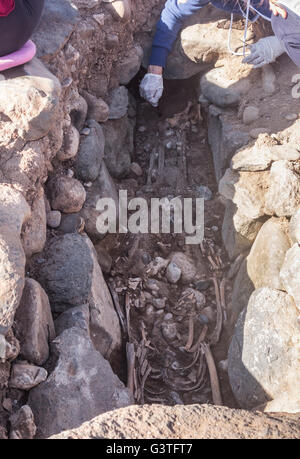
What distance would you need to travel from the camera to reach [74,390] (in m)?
1.92

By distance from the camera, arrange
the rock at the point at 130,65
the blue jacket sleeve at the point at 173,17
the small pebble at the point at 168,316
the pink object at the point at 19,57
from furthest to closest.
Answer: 1. the rock at the point at 130,65
2. the blue jacket sleeve at the point at 173,17
3. the small pebble at the point at 168,316
4. the pink object at the point at 19,57

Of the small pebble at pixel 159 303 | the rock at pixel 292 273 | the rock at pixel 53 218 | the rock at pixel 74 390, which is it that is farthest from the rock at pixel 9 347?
the rock at pixel 292 273

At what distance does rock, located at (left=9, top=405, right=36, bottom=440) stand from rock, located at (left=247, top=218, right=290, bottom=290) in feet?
4.67

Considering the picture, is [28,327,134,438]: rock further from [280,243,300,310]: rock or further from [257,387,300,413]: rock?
[280,243,300,310]: rock

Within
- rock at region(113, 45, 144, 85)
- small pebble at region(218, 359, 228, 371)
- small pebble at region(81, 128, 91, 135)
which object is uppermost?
rock at region(113, 45, 144, 85)

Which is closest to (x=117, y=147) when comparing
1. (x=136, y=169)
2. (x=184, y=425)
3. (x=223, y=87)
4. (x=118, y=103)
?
(x=136, y=169)

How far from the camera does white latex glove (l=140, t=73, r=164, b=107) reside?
3.96 metres

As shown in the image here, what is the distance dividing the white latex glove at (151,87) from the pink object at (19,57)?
57.4 inches

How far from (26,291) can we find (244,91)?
8.04 feet

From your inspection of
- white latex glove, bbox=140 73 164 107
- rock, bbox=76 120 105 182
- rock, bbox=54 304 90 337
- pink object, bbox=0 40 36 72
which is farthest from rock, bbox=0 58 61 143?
white latex glove, bbox=140 73 164 107

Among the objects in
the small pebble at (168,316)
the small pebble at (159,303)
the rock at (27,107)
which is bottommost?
the small pebble at (168,316)

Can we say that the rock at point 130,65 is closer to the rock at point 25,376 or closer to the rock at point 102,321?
the rock at point 102,321

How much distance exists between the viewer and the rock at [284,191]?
2.75 m

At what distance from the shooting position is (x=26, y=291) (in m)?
2.04
